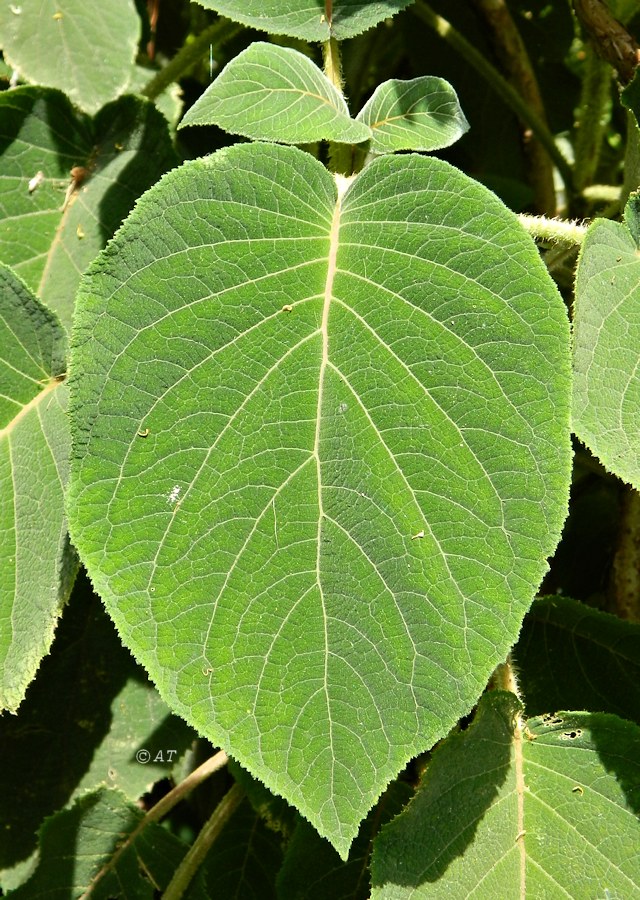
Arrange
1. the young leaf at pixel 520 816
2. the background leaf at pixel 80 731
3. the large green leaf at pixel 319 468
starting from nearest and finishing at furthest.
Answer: the large green leaf at pixel 319 468 < the young leaf at pixel 520 816 < the background leaf at pixel 80 731

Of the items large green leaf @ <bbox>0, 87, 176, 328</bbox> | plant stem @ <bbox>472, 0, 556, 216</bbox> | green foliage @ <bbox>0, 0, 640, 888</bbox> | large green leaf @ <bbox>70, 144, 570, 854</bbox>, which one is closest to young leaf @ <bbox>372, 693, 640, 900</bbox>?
green foliage @ <bbox>0, 0, 640, 888</bbox>

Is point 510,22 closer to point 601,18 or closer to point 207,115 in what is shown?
point 601,18

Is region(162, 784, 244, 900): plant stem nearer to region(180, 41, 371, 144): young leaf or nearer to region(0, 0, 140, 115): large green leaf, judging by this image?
region(180, 41, 371, 144): young leaf

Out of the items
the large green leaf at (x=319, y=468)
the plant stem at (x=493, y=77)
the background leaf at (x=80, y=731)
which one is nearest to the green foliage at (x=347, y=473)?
the large green leaf at (x=319, y=468)

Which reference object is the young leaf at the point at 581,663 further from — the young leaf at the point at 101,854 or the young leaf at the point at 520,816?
the young leaf at the point at 101,854

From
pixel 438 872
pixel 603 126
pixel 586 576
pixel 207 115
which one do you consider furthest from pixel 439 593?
pixel 603 126

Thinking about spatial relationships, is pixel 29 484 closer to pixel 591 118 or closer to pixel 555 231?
pixel 555 231
